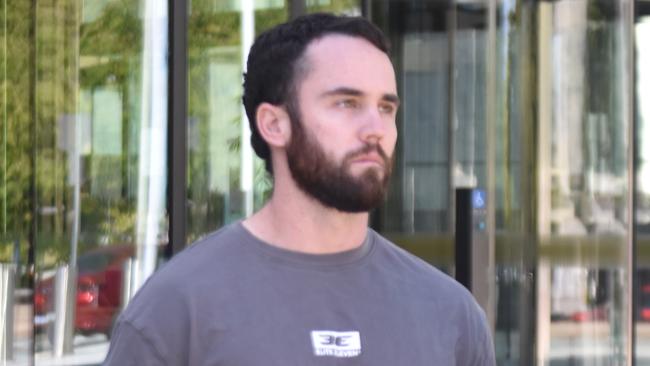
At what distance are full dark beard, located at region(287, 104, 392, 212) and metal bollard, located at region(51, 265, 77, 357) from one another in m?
4.60

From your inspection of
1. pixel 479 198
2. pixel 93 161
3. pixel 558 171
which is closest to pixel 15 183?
pixel 93 161

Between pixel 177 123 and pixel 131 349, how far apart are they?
475 centimetres

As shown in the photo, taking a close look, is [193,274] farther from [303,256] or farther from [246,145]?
[246,145]

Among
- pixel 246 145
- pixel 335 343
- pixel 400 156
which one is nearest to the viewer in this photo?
pixel 335 343

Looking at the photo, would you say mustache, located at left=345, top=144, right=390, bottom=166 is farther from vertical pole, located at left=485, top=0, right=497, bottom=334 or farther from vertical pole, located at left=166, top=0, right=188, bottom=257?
vertical pole, located at left=485, top=0, right=497, bottom=334

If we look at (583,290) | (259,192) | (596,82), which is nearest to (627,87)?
(596,82)

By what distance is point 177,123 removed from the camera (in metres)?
6.68

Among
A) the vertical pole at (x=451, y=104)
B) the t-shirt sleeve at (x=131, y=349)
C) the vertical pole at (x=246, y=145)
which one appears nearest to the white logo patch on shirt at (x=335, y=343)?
the t-shirt sleeve at (x=131, y=349)

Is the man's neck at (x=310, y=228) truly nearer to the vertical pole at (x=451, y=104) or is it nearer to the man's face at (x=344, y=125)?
the man's face at (x=344, y=125)

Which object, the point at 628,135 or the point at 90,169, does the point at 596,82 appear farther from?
the point at 90,169

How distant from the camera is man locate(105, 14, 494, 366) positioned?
6.47 feet

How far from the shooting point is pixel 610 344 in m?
8.43

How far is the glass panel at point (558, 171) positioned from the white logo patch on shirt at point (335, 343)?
20.2 feet

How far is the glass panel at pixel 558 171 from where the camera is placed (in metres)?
8.16
